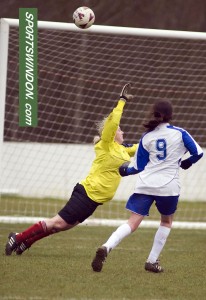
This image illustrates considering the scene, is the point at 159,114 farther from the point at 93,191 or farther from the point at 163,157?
the point at 93,191

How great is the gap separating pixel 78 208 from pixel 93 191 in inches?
8.3

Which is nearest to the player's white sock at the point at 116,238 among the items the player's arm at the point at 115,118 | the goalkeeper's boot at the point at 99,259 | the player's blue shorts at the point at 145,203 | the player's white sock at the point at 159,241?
the goalkeeper's boot at the point at 99,259

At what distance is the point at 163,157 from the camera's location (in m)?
8.70

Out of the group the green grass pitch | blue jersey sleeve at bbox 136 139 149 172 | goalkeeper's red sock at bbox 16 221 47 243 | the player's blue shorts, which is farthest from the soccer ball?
the player's blue shorts

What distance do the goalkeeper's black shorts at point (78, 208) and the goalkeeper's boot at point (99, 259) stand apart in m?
0.93

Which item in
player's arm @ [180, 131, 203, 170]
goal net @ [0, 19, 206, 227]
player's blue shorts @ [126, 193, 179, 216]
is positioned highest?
player's arm @ [180, 131, 203, 170]

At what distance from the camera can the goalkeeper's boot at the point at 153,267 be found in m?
8.81

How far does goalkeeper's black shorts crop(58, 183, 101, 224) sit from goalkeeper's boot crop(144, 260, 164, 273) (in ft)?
2.88

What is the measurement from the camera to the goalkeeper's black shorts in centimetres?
943

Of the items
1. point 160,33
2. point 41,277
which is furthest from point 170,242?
point 41,277

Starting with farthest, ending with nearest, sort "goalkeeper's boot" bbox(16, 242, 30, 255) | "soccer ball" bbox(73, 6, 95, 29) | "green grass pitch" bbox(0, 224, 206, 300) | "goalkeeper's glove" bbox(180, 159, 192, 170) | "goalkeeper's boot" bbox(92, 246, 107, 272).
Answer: "soccer ball" bbox(73, 6, 95, 29), "goalkeeper's boot" bbox(16, 242, 30, 255), "goalkeeper's glove" bbox(180, 159, 192, 170), "goalkeeper's boot" bbox(92, 246, 107, 272), "green grass pitch" bbox(0, 224, 206, 300)

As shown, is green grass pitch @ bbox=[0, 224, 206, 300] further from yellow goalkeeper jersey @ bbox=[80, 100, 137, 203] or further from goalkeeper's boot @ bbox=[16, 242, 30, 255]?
yellow goalkeeper jersey @ bbox=[80, 100, 137, 203]

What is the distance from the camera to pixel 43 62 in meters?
16.1

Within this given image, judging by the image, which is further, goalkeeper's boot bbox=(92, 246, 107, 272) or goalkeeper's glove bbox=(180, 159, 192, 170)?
goalkeeper's glove bbox=(180, 159, 192, 170)
